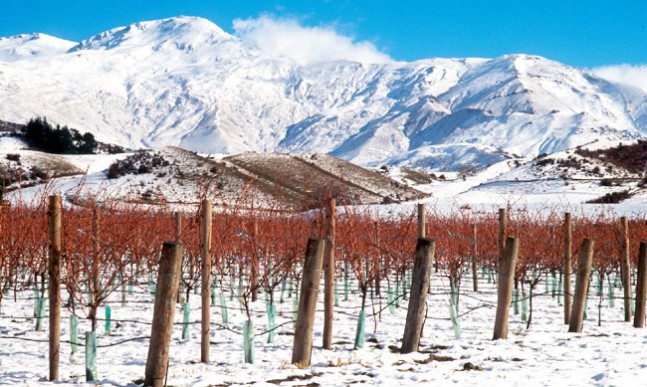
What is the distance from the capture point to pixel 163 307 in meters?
6.70

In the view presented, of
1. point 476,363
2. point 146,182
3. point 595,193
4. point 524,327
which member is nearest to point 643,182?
point 595,193

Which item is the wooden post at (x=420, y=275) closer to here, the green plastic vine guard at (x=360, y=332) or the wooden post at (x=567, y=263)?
the green plastic vine guard at (x=360, y=332)

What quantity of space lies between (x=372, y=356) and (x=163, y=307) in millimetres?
3248

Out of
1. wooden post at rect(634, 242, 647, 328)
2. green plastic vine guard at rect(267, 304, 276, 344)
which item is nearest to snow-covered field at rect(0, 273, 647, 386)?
green plastic vine guard at rect(267, 304, 276, 344)

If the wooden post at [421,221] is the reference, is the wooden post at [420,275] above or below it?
below

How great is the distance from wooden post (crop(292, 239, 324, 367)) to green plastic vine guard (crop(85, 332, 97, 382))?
2.17m

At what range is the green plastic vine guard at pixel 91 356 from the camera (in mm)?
7461

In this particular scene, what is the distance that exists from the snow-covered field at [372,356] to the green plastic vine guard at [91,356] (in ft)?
0.50

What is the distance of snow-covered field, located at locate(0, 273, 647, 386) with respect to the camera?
7.50m

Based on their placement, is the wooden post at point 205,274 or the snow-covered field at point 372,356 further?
the wooden post at point 205,274

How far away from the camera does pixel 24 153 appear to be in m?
57.7

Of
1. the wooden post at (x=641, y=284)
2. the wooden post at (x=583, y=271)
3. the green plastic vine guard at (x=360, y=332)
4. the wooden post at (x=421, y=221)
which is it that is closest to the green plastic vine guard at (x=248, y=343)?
the green plastic vine guard at (x=360, y=332)

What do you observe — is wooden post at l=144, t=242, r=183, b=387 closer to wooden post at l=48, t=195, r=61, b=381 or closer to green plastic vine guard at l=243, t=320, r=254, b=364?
wooden post at l=48, t=195, r=61, b=381

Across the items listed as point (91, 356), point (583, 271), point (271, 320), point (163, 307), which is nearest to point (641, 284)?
point (583, 271)
